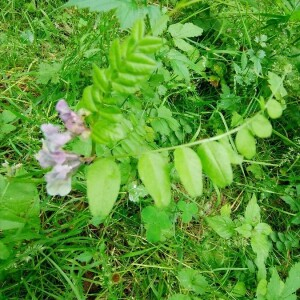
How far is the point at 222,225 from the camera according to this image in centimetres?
178

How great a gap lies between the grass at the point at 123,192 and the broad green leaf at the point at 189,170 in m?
0.67

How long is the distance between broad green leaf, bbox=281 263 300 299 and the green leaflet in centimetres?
97

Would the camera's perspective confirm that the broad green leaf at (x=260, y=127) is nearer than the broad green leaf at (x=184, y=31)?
Yes

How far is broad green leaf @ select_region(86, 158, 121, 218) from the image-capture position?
0.83 metres

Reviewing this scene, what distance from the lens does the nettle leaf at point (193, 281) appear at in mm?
1597

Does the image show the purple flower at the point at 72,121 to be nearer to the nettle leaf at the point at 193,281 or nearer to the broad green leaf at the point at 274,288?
the nettle leaf at the point at 193,281

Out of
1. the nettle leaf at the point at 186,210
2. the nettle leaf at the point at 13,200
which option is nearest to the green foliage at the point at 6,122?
the nettle leaf at the point at 13,200

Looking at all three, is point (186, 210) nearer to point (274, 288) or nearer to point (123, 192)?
point (123, 192)

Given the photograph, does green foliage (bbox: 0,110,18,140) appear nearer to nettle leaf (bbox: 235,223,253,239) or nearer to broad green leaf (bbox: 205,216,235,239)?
broad green leaf (bbox: 205,216,235,239)

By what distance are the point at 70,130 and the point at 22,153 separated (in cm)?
90

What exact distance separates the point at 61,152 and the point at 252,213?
3.65 ft

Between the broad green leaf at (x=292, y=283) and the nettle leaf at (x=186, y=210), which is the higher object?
the nettle leaf at (x=186, y=210)

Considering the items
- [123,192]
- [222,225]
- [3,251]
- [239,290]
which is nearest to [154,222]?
[123,192]

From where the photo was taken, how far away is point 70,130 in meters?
0.88
